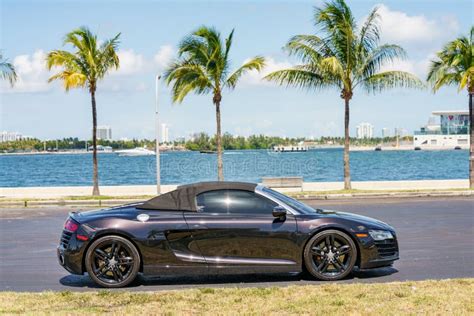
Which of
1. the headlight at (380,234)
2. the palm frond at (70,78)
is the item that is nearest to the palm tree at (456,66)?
the palm frond at (70,78)

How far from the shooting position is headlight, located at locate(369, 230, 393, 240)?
9.18m

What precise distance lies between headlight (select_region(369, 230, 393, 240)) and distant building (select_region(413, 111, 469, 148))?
17699 centimetres

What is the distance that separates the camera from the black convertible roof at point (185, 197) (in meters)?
9.15

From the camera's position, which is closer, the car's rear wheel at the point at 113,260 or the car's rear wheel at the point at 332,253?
the car's rear wheel at the point at 113,260

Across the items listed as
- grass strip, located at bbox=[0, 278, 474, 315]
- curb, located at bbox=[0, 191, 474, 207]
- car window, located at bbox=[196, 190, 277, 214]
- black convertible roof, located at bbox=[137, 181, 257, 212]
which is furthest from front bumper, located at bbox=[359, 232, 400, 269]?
curb, located at bbox=[0, 191, 474, 207]

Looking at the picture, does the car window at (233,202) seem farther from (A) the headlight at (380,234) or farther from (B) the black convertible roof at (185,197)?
(A) the headlight at (380,234)

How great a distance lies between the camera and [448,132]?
605 feet

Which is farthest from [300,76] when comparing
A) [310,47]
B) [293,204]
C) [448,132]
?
[448,132]

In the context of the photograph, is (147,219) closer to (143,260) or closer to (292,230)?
(143,260)

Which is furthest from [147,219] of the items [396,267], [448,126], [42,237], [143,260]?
[448,126]

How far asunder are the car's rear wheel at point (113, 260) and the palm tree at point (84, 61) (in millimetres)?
17484

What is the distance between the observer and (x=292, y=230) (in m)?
8.98

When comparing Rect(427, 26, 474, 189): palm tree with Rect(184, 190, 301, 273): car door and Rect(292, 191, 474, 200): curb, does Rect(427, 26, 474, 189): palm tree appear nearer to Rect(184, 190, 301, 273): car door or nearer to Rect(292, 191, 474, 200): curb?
Rect(292, 191, 474, 200): curb

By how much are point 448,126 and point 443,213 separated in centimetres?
17494
